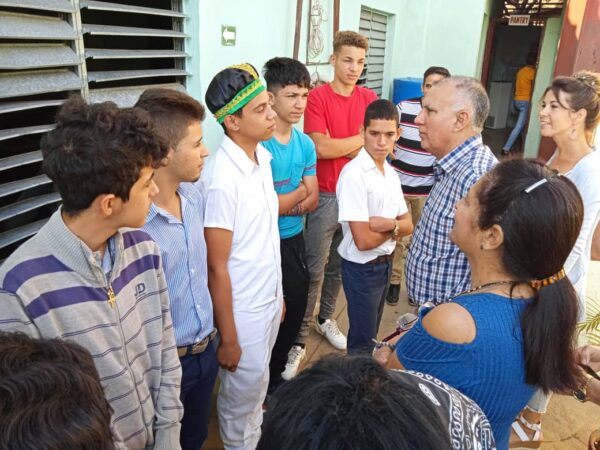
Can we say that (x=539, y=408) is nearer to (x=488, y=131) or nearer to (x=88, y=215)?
(x=88, y=215)

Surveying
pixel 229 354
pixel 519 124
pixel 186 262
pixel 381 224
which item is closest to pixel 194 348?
pixel 229 354

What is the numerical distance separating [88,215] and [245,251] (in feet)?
2.67

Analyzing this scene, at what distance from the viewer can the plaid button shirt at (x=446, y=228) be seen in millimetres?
1919

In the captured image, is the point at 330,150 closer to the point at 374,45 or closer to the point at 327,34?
the point at 327,34

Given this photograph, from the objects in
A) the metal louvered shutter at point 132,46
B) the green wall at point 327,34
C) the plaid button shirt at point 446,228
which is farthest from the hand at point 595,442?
the metal louvered shutter at point 132,46

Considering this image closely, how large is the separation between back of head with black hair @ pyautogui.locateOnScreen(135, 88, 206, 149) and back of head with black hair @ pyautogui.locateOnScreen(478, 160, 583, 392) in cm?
109

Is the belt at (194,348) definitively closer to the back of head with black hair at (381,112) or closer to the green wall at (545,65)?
the back of head with black hair at (381,112)

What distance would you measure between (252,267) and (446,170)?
97 cm

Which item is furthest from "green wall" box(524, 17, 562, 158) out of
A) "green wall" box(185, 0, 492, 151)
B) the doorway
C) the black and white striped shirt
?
the black and white striped shirt

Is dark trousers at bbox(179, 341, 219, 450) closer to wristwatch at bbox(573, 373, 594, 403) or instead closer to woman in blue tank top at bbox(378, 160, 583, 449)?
woman in blue tank top at bbox(378, 160, 583, 449)

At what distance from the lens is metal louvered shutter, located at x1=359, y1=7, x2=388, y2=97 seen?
558 centimetres

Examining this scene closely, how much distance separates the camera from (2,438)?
71 centimetres

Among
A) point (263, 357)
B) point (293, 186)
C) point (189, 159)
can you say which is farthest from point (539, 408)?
point (189, 159)

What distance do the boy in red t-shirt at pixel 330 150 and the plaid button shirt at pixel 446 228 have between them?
116cm
